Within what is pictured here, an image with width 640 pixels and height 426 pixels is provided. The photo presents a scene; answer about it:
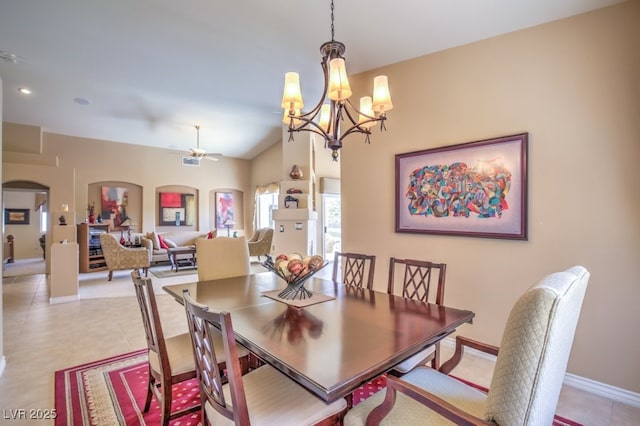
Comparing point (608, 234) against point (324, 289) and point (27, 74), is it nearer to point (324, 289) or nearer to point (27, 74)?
point (324, 289)

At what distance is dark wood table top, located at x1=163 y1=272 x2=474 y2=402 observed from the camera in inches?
44.0

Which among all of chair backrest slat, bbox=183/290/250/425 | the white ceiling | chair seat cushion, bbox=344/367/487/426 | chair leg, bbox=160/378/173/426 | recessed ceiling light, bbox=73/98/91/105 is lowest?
chair leg, bbox=160/378/173/426

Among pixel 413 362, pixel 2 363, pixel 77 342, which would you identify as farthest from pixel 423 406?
pixel 77 342

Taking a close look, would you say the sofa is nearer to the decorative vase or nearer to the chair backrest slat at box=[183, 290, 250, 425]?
the decorative vase

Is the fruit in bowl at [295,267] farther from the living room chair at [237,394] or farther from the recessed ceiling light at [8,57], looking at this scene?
the recessed ceiling light at [8,57]

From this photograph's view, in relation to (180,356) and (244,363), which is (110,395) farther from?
(244,363)

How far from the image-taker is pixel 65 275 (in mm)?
4473

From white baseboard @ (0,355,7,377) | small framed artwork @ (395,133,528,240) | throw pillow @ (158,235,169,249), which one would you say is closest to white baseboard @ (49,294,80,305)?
Answer: white baseboard @ (0,355,7,377)

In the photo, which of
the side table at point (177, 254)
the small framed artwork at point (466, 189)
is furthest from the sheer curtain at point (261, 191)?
the small framed artwork at point (466, 189)

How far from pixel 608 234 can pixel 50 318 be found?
18.6ft

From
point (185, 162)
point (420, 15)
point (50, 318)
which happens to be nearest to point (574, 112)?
point (420, 15)

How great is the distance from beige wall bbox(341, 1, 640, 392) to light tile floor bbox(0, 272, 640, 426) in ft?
0.92

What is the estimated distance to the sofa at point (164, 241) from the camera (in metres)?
7.04

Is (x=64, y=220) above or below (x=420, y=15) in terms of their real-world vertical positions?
below
